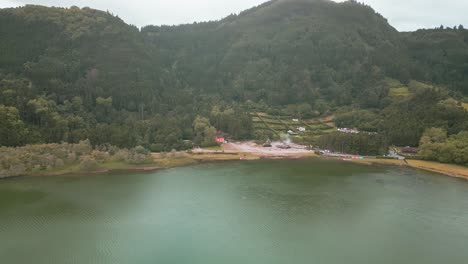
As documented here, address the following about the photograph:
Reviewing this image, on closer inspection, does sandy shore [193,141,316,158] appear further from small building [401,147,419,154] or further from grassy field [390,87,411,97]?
grassy field [390,87,411,97]

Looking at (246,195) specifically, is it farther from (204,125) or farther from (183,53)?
(183,53)

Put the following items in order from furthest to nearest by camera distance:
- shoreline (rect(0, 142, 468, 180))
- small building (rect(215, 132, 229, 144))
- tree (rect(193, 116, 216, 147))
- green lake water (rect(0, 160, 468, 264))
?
small building (rect(215, 132, 229, 144)) < tree (rect(193, 116, 216, 147)) < shoreline (rect(0, 142, 468, 180)) < green lake water (rect(0, 160, 468, 264))

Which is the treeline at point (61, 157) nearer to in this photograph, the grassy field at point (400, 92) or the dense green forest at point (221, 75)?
the dense green forest at point (221, 75)

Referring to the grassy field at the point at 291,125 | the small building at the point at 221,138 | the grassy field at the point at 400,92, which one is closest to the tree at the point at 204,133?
the small building at the point at 221,138

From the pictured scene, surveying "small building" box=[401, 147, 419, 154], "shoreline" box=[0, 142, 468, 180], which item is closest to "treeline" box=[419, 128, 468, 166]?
"shoreline" box=[0, 142, 468, 180]

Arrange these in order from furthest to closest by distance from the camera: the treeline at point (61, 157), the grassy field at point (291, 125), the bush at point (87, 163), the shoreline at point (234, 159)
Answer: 1. the grassy field at point (291, 125)
2. the shoreline at point (234, 159)
3. the bush at point (87, 163)
4. the treeline at point (61, 157)

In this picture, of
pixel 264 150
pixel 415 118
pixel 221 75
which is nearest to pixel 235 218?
pixel 264 150

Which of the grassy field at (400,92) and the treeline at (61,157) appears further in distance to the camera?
the grassy field at (400,92)
